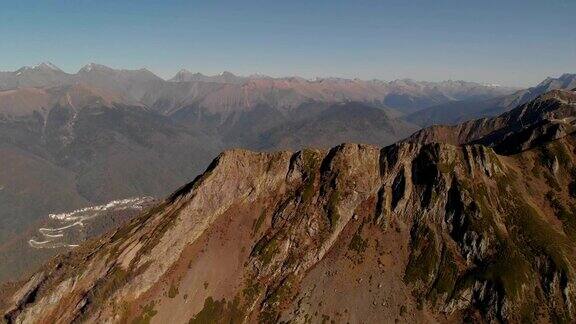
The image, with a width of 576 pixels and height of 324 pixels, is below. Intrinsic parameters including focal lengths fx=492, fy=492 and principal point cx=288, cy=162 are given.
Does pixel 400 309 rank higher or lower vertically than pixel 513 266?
lower

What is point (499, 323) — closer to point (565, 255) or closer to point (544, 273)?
point (544, 273)

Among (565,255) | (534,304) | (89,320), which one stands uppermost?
(565,255)

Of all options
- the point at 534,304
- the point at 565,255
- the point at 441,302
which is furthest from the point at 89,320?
the point at 565,255

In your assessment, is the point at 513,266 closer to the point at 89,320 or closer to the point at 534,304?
the point at 534,304

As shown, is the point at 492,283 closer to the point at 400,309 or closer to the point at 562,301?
the point at 562,301

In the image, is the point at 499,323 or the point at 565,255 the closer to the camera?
the point at 499,323

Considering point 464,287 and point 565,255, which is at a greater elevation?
point 565,255

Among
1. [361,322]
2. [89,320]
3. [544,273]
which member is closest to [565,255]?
[544,273]

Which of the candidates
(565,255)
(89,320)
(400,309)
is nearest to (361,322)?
(400,309)

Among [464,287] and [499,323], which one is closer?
[499,323]
